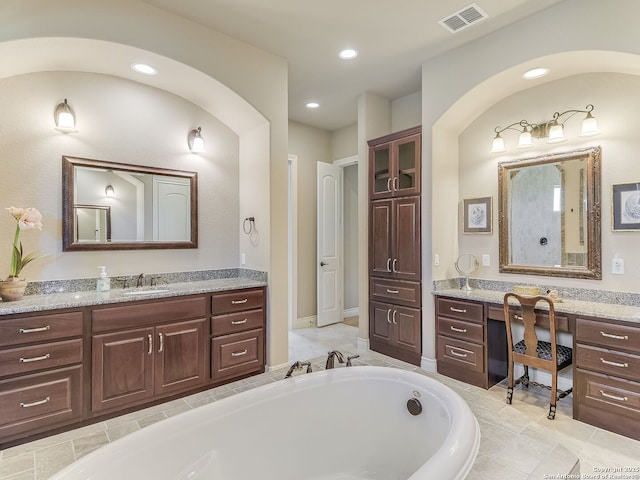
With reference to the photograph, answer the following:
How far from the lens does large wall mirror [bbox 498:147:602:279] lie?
2797 mm

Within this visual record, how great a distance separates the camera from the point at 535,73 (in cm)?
294

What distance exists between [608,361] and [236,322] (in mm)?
2860

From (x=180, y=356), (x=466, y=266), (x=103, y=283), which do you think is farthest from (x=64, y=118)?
(x=466, y=266)

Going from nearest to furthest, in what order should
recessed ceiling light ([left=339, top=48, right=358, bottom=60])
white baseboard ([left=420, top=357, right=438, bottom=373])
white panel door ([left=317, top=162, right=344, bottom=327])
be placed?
recessed ceiling light ([left=339, top=48, right=358, bottom=60])
white baseboard ([left=420, top=357, right=438, bottom=373])
white panel door ([left=317, top=162, right=344, bottom=327])

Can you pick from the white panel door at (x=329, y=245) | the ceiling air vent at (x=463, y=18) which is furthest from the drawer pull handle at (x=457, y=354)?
the ceiling air vent at (x=463, y=18)

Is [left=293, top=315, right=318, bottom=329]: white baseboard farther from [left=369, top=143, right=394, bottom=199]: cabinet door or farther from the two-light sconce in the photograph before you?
the two-light sconce

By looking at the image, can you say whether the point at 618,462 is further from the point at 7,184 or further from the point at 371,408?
the point at 7,184

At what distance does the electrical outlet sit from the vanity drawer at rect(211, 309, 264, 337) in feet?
9.68

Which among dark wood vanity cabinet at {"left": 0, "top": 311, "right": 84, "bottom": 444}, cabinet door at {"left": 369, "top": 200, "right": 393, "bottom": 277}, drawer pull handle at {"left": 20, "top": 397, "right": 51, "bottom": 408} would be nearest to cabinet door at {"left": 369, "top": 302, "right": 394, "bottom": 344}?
cabinet door at {"left": 369, "top": 200, "right": 393, "bottom": 277}

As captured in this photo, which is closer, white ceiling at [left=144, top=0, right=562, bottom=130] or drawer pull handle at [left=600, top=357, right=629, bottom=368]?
drawer pull handle at [left=600, top=357, right=629, bottom=368]

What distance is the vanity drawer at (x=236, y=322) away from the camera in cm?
310

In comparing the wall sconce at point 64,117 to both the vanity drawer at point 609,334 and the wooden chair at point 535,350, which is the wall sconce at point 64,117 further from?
the vanity drawer at point 609,334

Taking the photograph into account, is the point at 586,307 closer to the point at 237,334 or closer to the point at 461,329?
the point at 461,329

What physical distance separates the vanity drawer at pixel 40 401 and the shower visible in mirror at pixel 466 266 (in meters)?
3.34
